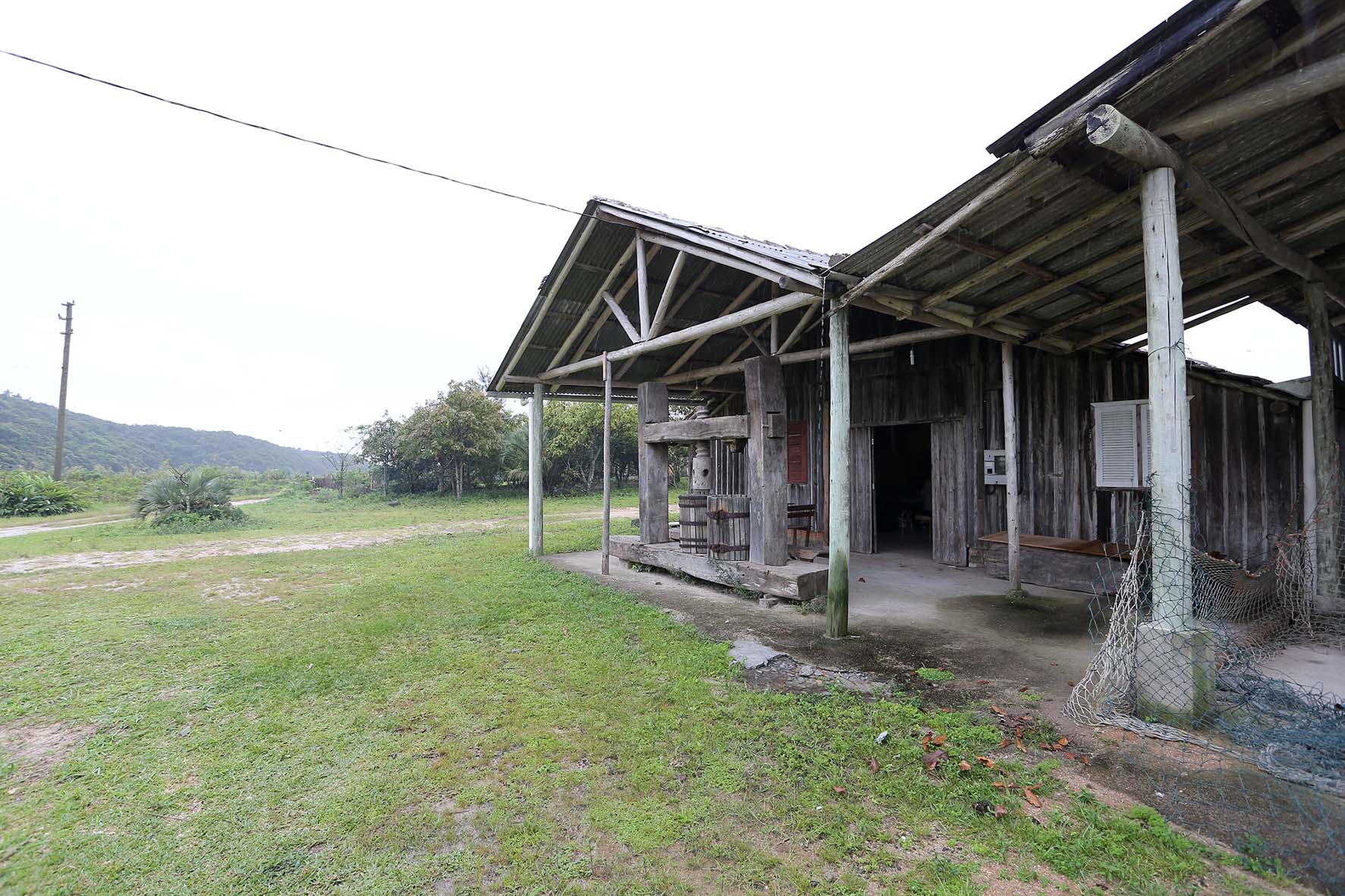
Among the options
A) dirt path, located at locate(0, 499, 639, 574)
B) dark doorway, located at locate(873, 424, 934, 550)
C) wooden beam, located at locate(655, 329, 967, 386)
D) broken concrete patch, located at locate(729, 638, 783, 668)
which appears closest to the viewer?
broken concrete patch, located at locate(729, 638, 783, 668)

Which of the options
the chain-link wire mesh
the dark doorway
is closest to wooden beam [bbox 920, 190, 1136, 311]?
the chain-link wire mesh

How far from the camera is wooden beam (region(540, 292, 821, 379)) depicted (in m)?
5.49

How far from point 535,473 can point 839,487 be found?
20.4 feet

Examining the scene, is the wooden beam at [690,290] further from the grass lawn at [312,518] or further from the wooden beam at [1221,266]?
the grass lawn at [312,518]

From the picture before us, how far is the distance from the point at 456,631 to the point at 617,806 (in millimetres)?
3291

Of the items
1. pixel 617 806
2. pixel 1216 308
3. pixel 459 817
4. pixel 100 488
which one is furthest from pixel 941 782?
pixel 100 488

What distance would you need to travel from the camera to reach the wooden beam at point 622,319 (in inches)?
293

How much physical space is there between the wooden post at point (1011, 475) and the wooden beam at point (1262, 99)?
3.42 metres

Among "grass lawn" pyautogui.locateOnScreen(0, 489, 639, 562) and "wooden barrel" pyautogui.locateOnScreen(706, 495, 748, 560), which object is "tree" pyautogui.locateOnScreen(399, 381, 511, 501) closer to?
"grass lawn" pyautogui.locateOnScreen(0, 489, 639, 562)

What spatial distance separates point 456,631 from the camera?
536 cm

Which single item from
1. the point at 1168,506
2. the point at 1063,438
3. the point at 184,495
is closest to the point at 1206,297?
the point at 1063,438

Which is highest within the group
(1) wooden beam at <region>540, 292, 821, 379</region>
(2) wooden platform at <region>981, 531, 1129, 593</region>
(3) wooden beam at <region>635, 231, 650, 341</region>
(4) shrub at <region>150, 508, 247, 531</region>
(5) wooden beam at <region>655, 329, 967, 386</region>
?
(3) wooden beam at <region>635, 231, 650, 341</region>

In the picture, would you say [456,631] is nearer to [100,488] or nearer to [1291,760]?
[1291,760]

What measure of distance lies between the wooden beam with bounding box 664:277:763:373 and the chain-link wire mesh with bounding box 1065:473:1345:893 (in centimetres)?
524
